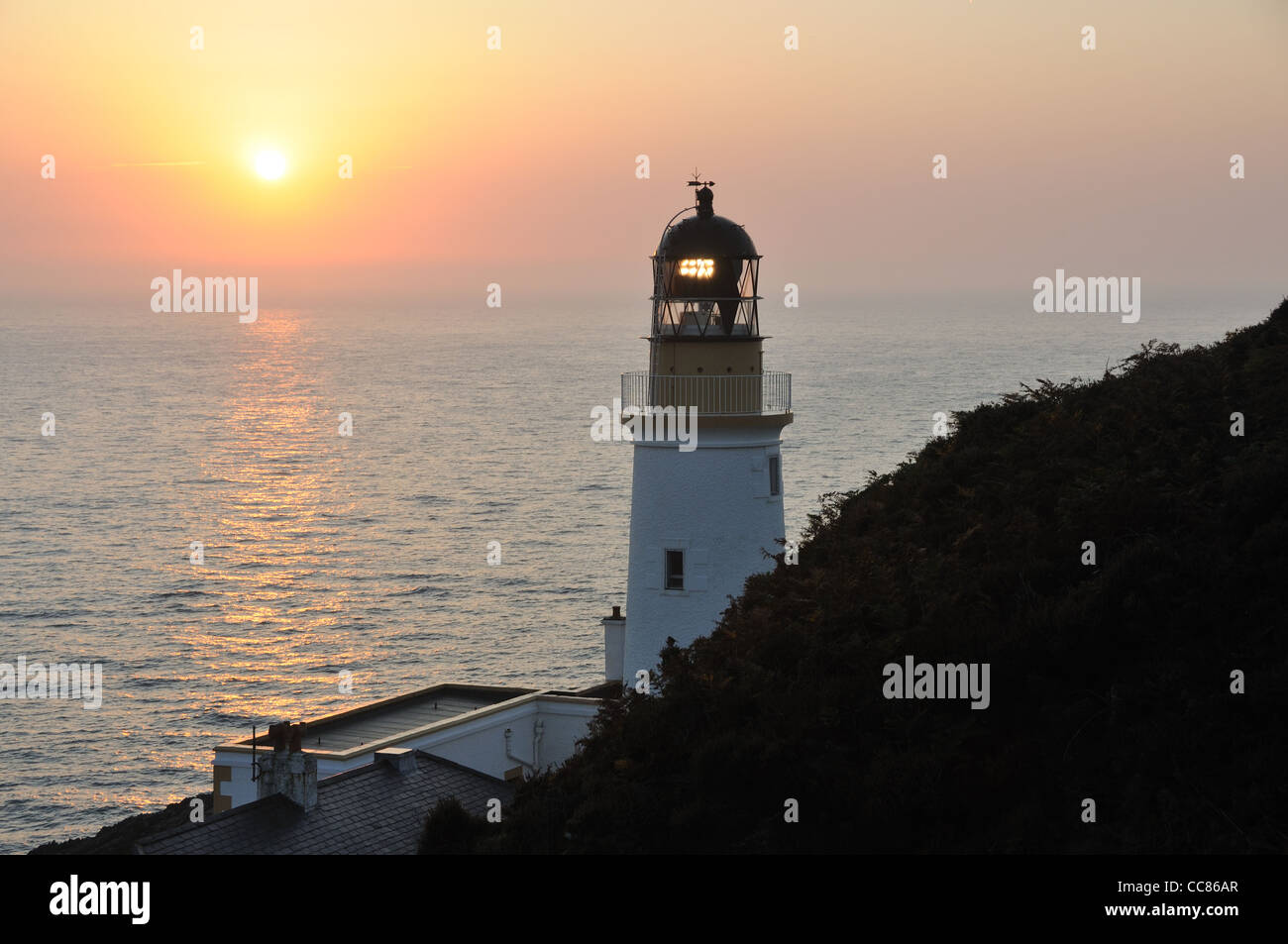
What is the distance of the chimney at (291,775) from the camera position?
20.0 meters

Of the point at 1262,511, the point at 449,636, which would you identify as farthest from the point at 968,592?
the point at 449,636

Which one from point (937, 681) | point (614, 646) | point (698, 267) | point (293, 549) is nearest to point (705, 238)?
point (698, 267)

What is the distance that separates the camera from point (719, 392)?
86.7ft

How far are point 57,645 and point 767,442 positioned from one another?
38.7 m

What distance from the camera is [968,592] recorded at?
16547mm

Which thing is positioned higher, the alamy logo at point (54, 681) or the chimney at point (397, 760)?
the chimney at point (397, 760)

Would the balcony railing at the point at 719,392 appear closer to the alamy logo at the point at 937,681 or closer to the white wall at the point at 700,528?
the white wall at the point at 700,528

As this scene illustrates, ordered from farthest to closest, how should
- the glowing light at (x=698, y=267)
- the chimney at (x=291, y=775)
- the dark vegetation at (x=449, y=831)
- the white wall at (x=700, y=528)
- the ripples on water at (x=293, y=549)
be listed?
the ripples on water at (x=293, y=549), the glowing light at (x=698, y=267), the white wall at (x=700, y=528), the chimney at (x=291, y=775), the dark vegetation at (x=449, y=831)

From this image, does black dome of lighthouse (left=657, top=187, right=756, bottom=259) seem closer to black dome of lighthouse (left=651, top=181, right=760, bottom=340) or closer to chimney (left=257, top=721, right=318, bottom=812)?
black dome of lighthouse (left=651, top=181, right=760, bottom=340)
